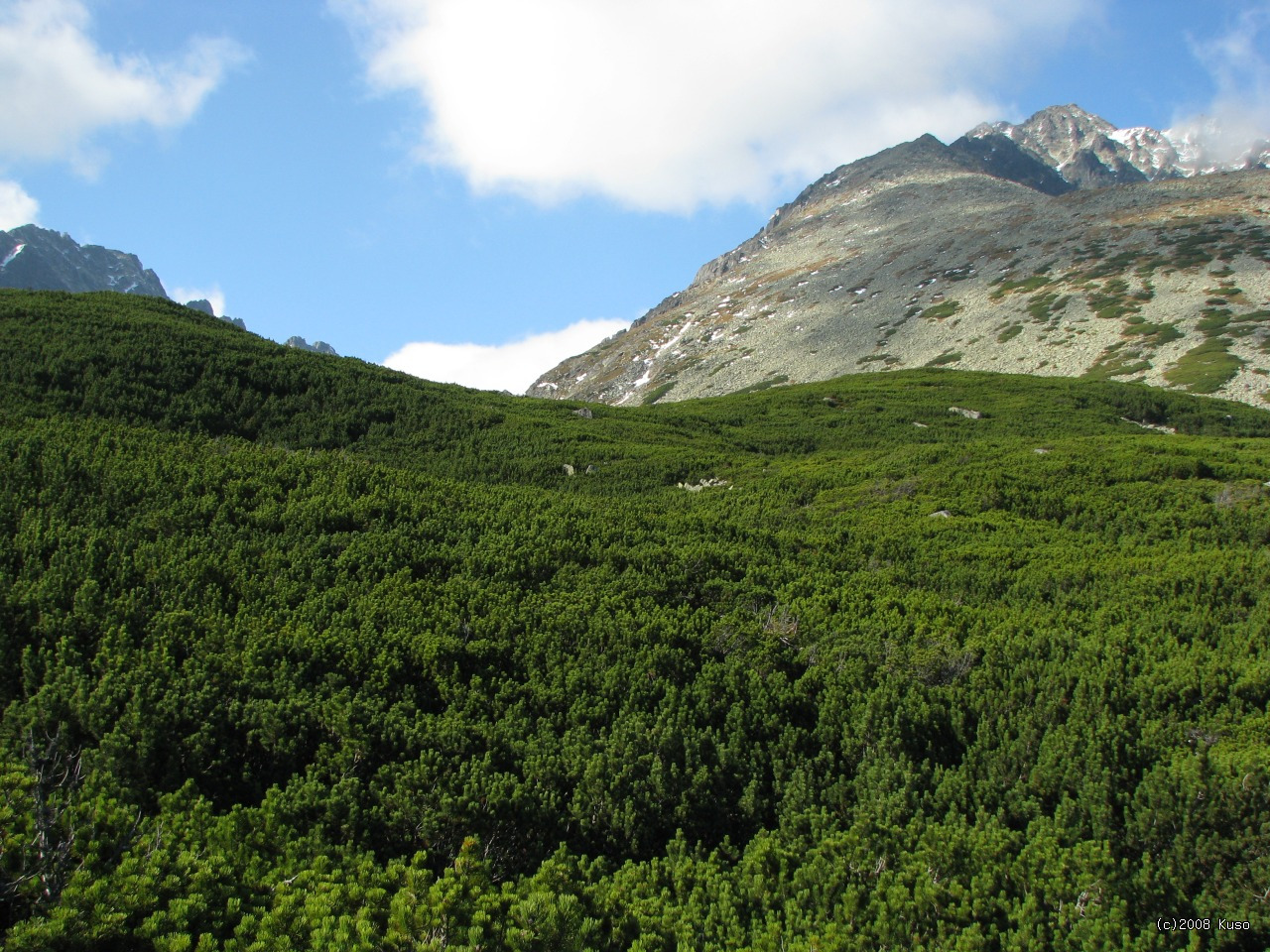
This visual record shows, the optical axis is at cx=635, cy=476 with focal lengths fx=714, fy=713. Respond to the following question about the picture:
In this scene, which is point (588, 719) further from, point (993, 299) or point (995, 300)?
point (993, 299)

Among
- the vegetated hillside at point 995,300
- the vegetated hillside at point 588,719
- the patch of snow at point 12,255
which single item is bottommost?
the vegetated hillside at point 588,719

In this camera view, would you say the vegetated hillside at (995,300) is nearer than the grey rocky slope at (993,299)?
Yes

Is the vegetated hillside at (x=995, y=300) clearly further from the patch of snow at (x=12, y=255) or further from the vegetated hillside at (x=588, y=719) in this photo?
the patch of snow at (x=12, y=255)

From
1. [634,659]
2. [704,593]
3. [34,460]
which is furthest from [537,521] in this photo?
[34,460]

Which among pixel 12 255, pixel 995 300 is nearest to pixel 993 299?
pixel 995 300

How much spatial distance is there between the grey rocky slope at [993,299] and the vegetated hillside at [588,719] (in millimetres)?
44720

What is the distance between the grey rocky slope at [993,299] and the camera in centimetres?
5584

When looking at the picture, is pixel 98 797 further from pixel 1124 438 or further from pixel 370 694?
pixel 1124 438

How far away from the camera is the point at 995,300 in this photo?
74.7 meters

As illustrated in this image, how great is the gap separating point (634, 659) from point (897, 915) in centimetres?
421

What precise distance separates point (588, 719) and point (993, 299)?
80.5 meters

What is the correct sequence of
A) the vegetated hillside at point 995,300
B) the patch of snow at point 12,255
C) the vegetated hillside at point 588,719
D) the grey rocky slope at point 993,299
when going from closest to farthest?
1. the vegetated hillside at point 588,719
2. the vegetated hillside at point 995,300
3. the grey rocky slope at point 993,299
4. the patch of snow at point 12,255

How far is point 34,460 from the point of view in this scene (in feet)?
39.7

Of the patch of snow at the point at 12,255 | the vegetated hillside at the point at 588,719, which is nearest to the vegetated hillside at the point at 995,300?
the vegetated hillside at the point at 588,719
